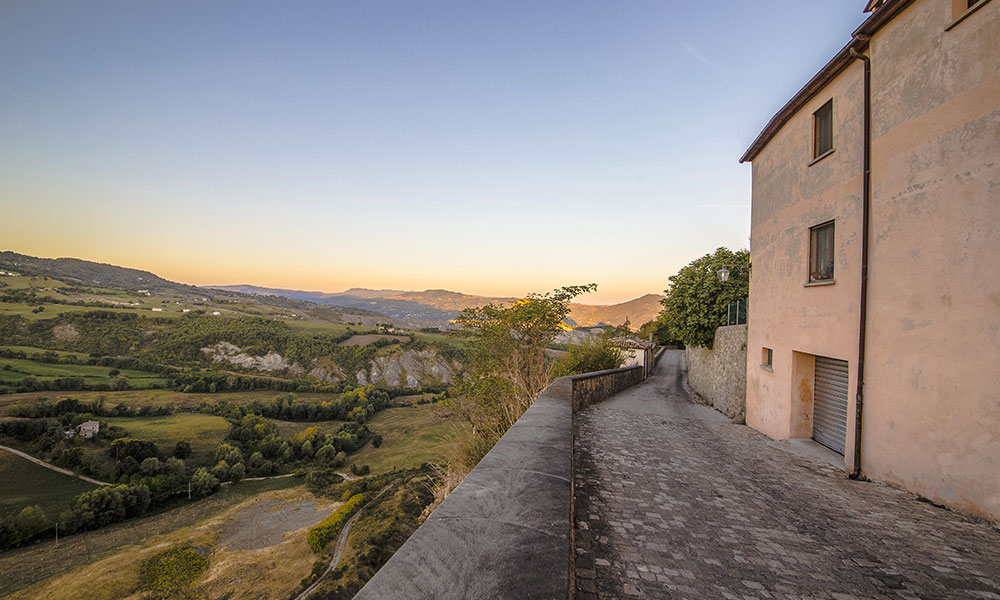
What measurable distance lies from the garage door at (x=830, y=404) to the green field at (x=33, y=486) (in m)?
67.4

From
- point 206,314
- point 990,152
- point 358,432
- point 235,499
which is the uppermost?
point 990,152

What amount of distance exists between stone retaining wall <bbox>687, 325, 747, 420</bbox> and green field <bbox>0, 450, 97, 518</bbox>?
65185 mm

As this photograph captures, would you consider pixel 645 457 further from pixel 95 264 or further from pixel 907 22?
pixel 95 264

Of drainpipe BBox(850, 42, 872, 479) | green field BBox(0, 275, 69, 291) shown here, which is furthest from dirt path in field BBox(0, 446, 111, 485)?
green field BBox(0, 275, 69, 291)

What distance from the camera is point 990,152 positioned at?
157 inches

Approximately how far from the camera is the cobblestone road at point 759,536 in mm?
2537

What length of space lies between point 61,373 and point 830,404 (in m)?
107

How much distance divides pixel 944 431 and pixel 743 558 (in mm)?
3436

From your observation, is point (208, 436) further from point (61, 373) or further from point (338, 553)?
point (338, 553)

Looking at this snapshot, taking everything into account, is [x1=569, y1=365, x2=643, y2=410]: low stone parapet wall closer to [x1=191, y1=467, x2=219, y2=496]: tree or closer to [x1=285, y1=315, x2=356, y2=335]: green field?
[x1=191, y1=467, x2=219, y2=496]: tree

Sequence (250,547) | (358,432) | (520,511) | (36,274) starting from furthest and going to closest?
(36,274)
(358,432)
(250,547)
(520,511)

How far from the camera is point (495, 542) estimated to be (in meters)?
1.75

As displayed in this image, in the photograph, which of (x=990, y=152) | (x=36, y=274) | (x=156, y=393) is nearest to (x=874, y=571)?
(x=990, y=152)

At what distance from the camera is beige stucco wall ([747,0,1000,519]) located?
13.1 feet
